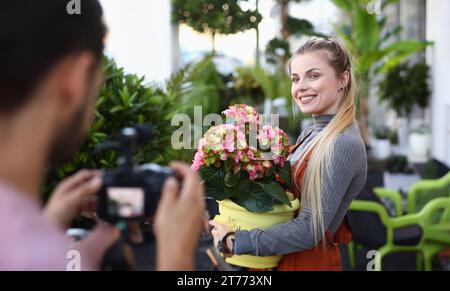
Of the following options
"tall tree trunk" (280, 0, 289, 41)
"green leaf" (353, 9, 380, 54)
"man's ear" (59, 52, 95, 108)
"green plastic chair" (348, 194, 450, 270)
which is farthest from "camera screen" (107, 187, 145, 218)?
"tall tree trunk" (280, 0, 289, 41)

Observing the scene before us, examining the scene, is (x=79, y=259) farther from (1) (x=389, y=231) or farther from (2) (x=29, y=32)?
(1) (x=389, y=231)

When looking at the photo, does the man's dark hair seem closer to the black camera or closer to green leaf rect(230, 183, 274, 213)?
the black camera

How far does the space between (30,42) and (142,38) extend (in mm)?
1079

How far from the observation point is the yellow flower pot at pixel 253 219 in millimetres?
988

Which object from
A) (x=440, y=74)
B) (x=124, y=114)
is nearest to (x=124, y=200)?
(x=124, y=114)

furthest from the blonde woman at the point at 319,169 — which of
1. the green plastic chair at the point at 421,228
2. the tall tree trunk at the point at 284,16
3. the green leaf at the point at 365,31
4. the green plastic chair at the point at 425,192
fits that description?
the tall tree trunk at the point at 284,16

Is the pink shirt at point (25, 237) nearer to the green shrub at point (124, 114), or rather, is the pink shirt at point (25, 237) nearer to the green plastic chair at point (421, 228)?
the green shrub at point (124, 114)

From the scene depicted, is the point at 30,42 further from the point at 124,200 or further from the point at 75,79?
the point at 124,200

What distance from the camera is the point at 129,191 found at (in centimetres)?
52

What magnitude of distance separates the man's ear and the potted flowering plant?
1.52 ft
